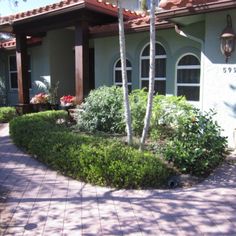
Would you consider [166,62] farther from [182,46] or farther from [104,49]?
[104,49]

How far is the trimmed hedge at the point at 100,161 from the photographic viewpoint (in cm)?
492

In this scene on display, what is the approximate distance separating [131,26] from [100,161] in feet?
17.5

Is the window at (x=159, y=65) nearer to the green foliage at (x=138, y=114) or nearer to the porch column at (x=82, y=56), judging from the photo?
the porch column at (x=82, y=56)

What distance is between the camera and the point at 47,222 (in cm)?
383

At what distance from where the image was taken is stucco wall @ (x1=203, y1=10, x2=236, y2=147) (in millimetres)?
6793

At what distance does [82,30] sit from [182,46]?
307 cm

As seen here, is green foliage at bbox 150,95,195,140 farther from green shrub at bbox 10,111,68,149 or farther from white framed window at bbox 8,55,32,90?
white framed window at bbox 8,55,32,90

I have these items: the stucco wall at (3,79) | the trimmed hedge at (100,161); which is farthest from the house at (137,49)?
the trimmed hedge at (100,161)

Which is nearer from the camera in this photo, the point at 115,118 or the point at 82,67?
the point at 115,118

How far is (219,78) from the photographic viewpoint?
22.9 ft

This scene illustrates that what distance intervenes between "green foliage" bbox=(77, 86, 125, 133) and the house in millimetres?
1354

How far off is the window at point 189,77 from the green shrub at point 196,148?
95.9 inches

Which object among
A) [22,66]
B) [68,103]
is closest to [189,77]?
[68,103]

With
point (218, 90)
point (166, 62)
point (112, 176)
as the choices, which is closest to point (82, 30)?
point (166, 62)
